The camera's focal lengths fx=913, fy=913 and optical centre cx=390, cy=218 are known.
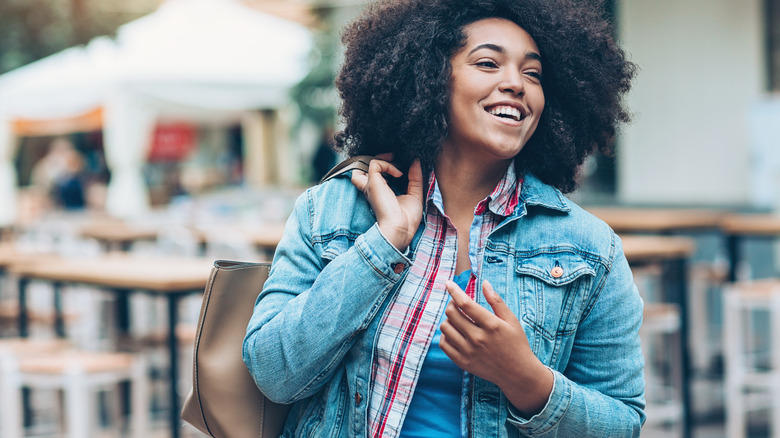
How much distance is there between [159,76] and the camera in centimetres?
1001

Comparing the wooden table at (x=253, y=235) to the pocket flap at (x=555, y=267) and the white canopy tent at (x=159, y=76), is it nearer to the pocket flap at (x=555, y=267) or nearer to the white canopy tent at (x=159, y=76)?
the white canopy tent at (x=159, y=76)

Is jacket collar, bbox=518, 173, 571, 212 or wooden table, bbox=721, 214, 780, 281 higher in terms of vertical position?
wooden table, bbox=721, 214, 780, 281

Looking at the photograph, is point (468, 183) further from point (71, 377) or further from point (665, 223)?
point (665, 223)

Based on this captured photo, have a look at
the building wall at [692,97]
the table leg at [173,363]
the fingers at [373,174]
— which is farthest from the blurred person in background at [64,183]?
the fingers at [373,174]

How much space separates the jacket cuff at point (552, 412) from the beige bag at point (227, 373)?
0.47 meters

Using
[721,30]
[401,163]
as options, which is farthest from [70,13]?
[401,163]

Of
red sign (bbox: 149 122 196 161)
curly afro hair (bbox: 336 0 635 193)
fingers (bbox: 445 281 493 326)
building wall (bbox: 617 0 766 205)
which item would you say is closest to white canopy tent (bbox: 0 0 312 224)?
building wall (bbox: 617 0 766 205)

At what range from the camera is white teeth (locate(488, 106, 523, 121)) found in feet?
5.59

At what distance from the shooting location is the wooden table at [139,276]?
3.95m

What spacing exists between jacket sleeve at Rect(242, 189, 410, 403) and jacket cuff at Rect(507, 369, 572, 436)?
0.32 metres

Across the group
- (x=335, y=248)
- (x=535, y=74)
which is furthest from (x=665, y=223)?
(x=335, y=248)

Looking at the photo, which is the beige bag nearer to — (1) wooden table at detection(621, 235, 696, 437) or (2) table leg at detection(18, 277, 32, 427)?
(1) wooden table at detection(621, 235, 696, 437)

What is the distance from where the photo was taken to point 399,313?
5.39 ft

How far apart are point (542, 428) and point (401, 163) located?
2.00ft
